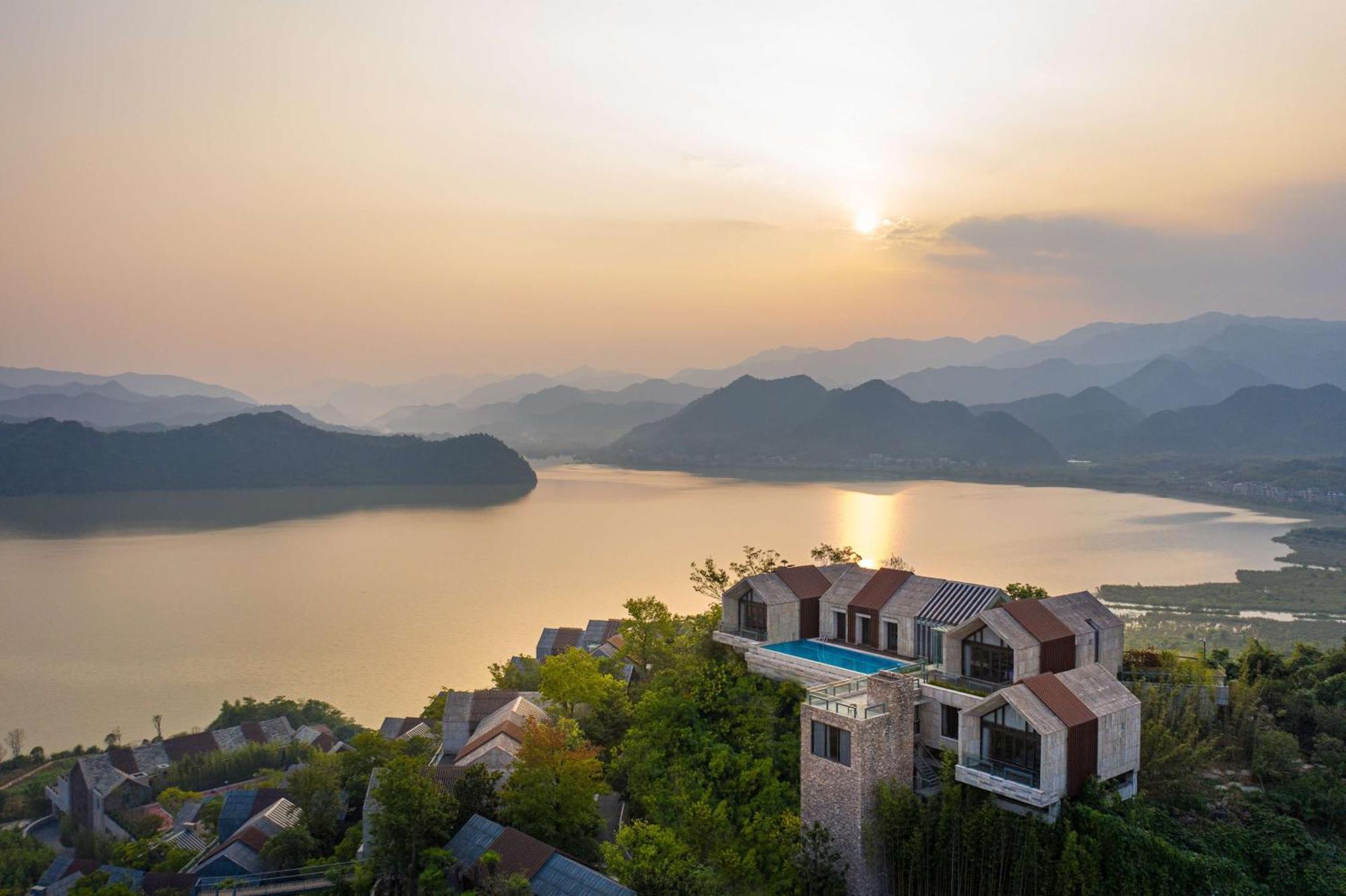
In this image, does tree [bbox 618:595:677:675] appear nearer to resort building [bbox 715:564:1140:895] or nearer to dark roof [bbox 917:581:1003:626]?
resort building [bbox 715:564:1140:895]

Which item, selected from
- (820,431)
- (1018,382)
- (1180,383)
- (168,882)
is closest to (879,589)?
(168,882)

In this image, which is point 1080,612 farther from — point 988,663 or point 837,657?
point 837,657

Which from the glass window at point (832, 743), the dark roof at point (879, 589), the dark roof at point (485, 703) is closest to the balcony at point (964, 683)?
the glass window at point (832, 743)

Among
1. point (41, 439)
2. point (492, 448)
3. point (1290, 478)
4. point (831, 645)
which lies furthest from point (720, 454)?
point (831, 645)

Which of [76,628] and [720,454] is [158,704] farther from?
[720,454]

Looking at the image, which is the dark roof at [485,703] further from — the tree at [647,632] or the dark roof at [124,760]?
the dark roof at [124,760]
